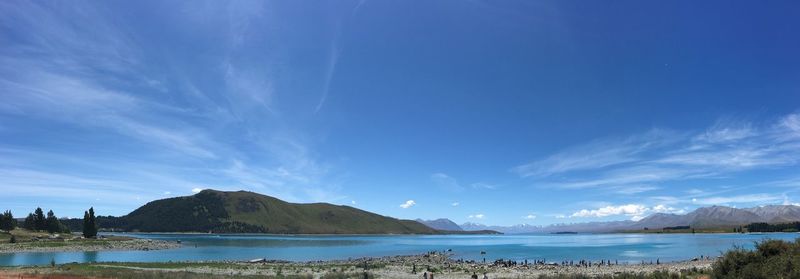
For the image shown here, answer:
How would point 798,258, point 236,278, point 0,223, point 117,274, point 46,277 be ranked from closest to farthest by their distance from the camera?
point 798,258
point 46,277
point 117,274
point 236,278
point 0,223

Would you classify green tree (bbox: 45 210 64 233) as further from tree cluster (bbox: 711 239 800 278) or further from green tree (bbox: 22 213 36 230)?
tree cluster (bbox: 711 239 800 278)

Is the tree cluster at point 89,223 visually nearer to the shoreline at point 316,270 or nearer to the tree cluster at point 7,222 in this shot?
the tree cluster at point 7,222

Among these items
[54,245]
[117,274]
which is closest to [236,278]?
[117,274]

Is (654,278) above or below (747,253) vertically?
below

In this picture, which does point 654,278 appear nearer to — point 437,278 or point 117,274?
point 437,278

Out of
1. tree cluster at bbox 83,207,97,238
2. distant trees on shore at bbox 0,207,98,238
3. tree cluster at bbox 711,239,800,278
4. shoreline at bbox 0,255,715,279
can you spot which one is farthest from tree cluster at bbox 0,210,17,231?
tree cluster at bbox 711,239,800,278

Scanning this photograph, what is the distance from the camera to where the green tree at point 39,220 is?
13812 cm

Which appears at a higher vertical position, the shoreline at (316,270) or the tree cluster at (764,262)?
the tree cluster at (764,262)

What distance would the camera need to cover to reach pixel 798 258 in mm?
20250

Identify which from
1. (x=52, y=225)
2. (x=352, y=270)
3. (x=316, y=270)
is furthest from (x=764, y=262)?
(x=52, y=225)

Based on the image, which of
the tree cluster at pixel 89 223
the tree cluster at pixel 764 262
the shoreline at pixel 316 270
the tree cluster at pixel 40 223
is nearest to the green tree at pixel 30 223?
the tree cluster at pixel 40 223

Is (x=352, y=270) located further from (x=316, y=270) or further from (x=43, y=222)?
(x=43, y=222)

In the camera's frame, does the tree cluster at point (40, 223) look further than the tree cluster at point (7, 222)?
Yes

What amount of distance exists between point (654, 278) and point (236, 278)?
31.7 m
